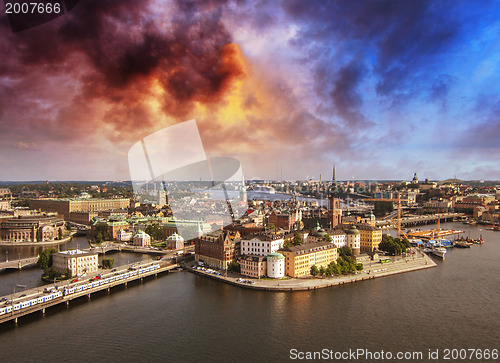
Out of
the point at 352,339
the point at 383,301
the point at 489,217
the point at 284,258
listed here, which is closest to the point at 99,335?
the point at 352,339

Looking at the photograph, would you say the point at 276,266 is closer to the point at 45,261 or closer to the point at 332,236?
the point at 332,236

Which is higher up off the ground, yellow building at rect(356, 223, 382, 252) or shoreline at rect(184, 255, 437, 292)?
yellow building at rect(356, 223, 382, 252)

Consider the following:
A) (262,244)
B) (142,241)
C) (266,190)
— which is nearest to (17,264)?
(142,241)

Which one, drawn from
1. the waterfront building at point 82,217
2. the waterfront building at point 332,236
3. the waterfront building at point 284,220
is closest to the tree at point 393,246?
the waterfront building at point 332,236

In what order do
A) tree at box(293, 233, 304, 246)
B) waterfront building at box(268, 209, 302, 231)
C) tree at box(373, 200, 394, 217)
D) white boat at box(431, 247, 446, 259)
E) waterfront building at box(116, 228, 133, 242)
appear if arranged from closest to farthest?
tree at box(293, 233, 304, 246) < white boat at box(431, 247, 446, 259) < waterfront building at box(116, 228, 133, 242) < waterfront building at box(268, 209, 302, 231) < tree at box(373, 200, 394, 217)

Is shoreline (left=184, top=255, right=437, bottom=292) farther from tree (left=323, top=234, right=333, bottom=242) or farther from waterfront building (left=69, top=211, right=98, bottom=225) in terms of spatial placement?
waterfront building (left=69, top=211, right=98, bottom=225)

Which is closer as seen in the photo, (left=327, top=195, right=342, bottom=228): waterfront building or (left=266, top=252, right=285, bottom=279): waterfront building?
(left=266, top=252, right=285, bottom=279): waterfront building

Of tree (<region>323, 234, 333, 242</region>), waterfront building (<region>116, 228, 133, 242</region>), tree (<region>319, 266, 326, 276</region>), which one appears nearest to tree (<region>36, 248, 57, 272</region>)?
Result: waterfront building (<region>116, 228, 133, 242</region>)
